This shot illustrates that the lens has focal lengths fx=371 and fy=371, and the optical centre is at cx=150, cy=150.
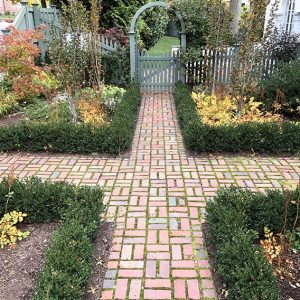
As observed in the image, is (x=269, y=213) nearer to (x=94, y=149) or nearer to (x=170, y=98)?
(x=94, y=149)

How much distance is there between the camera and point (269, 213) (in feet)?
10.00

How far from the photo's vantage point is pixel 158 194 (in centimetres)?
396

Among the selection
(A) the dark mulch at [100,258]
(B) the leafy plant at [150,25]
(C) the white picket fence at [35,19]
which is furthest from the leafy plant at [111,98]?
(B) the leafy plant at [150,25]

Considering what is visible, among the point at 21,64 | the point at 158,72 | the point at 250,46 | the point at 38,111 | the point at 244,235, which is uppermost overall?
the point at 250,46

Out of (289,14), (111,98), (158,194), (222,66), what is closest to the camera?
(158,194)

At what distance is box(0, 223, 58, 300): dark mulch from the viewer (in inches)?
99.7

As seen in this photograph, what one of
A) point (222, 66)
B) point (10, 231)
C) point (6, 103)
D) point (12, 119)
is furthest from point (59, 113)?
point (222, 66)

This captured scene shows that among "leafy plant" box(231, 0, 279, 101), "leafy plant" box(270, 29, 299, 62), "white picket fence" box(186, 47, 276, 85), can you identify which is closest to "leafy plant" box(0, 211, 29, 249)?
"leafy plant" box(231, 0, 279, 101)

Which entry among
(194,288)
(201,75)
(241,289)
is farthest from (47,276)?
(201,75)

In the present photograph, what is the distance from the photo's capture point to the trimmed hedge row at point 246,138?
498cm

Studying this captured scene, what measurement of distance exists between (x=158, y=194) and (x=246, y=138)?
1.74 metres

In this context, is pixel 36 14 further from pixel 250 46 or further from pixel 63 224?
pixel 63 224

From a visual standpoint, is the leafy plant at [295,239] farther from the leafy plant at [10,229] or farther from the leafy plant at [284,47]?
the leafy plant at [284,47]

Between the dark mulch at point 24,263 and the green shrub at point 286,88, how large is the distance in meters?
4.78
